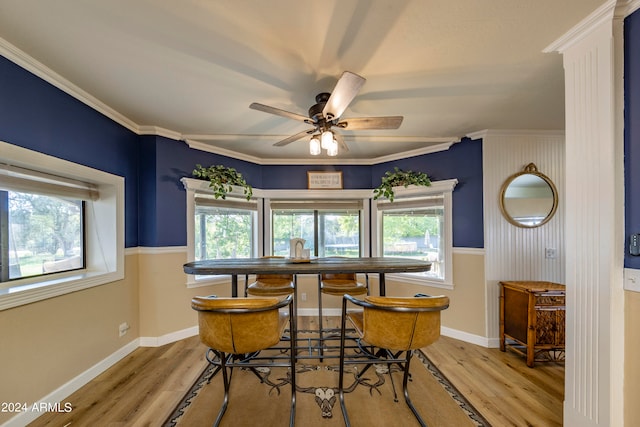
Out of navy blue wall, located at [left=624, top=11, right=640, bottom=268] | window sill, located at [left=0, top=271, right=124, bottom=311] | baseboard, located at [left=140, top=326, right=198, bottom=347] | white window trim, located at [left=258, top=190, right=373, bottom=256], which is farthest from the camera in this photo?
white window trim, located at [left=258, top=190, right=373, bottom=256]

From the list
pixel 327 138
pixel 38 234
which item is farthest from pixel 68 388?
pixel 327 138

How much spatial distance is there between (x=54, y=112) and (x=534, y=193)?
15.3ft

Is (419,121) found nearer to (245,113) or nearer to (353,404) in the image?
(245,113)

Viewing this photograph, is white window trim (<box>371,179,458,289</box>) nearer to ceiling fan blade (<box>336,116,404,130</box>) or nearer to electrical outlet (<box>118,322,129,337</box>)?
ceiling fan blade (<box>336,116,404,130</box>)

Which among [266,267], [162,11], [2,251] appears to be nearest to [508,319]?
[266,267]

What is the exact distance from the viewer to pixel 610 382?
1.41m

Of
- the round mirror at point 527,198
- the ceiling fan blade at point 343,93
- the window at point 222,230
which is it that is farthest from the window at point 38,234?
the round mirror at point 527,198

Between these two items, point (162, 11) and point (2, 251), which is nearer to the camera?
point (162, 11)

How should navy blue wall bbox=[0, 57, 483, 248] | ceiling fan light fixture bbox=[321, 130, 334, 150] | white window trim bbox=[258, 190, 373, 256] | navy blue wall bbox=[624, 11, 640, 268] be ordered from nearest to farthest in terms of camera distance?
navy blue wall bbox=[624, 11, 640, 268] → navy blue wall bbox=[0, 57, 483, 248] → ceiling fan light fixture bbox=[321, 130, 334, 150] → white window trim bbox=[258, 190, 373, 256]

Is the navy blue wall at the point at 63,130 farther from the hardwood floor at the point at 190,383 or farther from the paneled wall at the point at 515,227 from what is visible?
the paneled wall at the point at 515,227

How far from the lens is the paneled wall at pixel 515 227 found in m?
3.04

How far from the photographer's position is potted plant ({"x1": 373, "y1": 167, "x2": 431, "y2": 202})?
139 inches

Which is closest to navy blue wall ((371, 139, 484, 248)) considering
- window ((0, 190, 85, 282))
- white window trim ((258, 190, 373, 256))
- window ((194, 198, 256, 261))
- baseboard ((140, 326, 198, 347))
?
white window trim ((258, 190, 373, 256))

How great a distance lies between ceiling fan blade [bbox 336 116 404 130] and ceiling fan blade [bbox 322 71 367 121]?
148 millimetres
